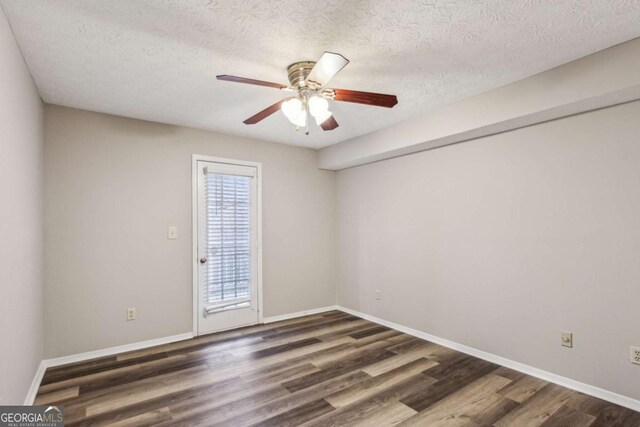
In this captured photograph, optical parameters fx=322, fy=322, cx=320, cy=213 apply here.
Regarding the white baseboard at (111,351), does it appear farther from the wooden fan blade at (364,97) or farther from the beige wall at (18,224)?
the wooden fan blade at (364,97)

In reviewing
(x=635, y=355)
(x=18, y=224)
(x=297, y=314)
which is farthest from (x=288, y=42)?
(x=297, y=314)

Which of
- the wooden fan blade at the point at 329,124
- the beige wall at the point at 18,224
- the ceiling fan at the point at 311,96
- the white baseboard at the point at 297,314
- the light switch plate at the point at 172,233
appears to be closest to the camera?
the beige wall at the point at 18,224

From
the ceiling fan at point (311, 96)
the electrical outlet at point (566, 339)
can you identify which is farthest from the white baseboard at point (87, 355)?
the electrical outlet at point (566, 339)

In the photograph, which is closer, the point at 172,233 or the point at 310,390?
the point at 310,390

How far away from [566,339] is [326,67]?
2690mm

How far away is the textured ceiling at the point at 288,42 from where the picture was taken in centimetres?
168

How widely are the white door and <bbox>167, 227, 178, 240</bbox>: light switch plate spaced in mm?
242

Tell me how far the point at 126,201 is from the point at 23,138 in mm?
1213

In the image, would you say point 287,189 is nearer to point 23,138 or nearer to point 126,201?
point 126,201

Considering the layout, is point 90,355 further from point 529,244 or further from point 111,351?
point 529,244

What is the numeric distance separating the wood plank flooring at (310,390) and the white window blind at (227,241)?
0.63 meters

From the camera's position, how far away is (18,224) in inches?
79.7

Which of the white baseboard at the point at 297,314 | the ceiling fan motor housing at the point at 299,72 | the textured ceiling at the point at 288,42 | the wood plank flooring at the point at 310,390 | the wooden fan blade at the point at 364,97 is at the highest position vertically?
the textured ceiling at the point at 288,42

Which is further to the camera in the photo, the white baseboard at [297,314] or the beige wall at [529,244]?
the white baseboard at [297,314]
